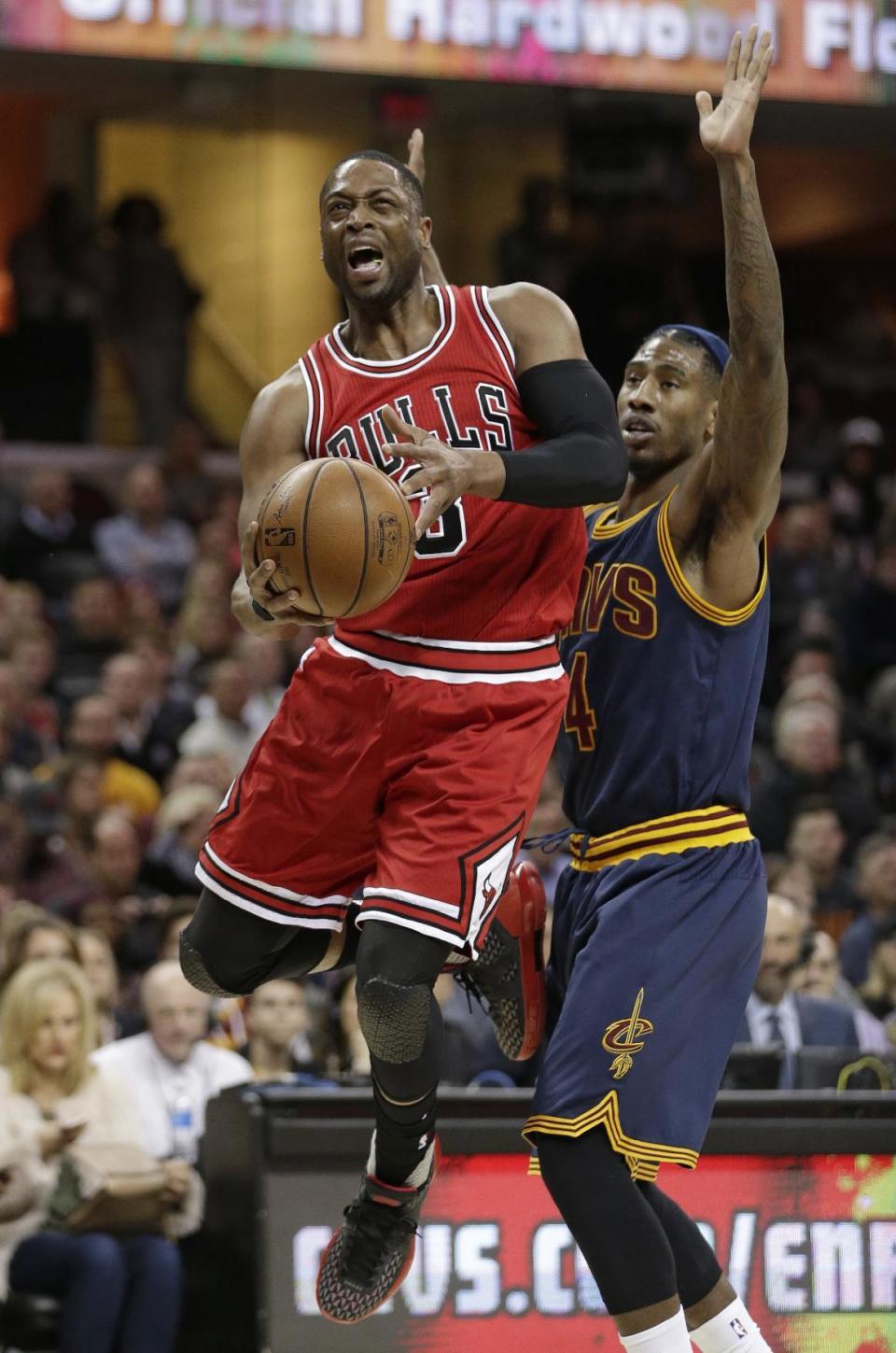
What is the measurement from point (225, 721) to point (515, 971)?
17.5ft

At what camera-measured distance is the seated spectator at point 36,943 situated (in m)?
6.48

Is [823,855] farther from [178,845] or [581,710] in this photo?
[581,710]

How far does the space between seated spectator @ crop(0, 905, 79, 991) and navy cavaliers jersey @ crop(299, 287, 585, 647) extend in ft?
8.83

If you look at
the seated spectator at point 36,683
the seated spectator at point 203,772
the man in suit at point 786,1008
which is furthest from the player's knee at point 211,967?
the seated spectator at point 36,683

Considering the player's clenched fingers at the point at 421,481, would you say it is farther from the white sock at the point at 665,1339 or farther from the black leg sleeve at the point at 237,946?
the white sock at the point at 665,1339

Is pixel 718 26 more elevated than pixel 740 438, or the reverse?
pixel 718 26

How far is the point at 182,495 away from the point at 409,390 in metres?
8.24

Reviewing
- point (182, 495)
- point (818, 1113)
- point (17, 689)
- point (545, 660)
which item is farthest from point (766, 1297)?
point (182, 495)

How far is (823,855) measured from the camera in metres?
9.15

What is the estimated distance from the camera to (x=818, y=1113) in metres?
5.47

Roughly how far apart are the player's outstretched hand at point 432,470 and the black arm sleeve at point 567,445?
0.34 ft

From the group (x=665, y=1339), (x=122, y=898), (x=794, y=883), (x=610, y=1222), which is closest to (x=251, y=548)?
(x=610, y=1222)

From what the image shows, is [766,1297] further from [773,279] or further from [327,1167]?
[773,279]

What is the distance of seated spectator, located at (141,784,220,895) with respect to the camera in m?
8.05
